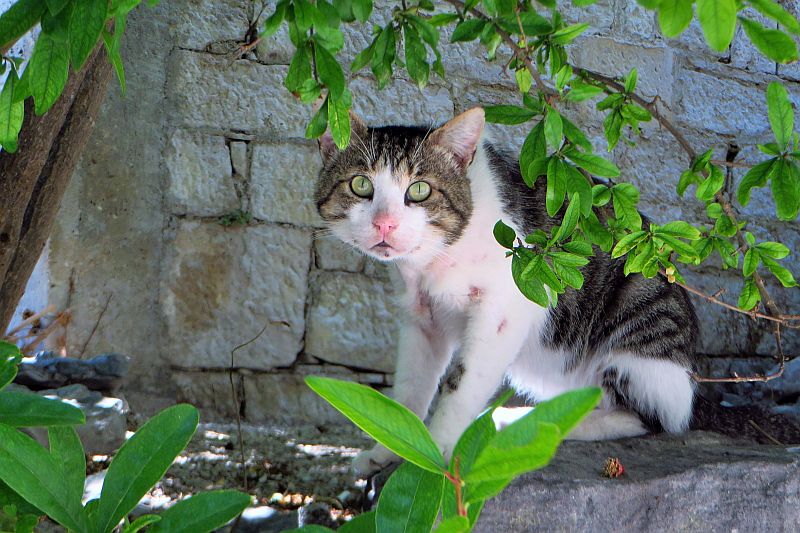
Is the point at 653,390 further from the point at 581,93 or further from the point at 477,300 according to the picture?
Result: the point at 581,93

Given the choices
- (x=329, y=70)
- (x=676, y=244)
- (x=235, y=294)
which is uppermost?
(x=329, y=70)

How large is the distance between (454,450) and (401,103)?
2.35 metres

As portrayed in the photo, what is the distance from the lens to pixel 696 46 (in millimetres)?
2998

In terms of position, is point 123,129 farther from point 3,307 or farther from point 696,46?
point 696,46

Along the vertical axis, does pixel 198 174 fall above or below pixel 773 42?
below

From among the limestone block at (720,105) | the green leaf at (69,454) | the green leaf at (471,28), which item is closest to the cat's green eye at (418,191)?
Answer: the green leaf at (471,28)

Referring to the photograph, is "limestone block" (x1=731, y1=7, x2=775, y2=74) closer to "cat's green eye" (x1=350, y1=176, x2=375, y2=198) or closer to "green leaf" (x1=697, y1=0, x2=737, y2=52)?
"cat's green eye" (x1=350, y1=176, x2=375, y2=198)

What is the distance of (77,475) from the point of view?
2.89ft

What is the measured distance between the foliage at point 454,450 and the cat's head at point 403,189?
109 centimetres

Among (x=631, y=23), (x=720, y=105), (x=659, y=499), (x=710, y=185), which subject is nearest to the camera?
(x=710, y=185)

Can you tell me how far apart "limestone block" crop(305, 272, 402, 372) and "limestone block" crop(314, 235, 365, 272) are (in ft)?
0.09

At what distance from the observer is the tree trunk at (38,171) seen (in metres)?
1.68

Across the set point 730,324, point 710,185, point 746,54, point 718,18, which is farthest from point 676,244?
A: point 746,54

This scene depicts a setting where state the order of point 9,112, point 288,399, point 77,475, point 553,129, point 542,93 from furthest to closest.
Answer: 1. point 288,399
2. point 542,93
3. point 553,129
4. point 9,112
5. point 77,475
